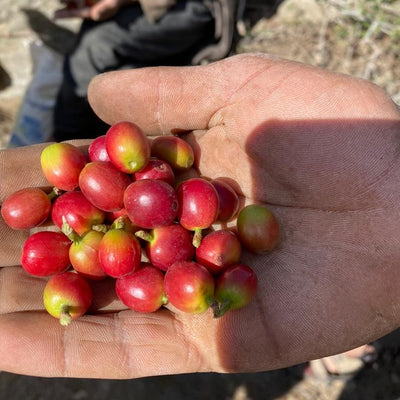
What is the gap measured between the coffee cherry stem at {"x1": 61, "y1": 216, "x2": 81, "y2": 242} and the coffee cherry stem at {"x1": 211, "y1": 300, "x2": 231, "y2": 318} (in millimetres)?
1128

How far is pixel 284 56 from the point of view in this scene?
696 centimetres

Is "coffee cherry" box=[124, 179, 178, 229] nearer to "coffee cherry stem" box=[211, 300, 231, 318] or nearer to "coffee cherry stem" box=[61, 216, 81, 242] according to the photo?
"coffee cherry stem" box=[61, 216, 81, 242]

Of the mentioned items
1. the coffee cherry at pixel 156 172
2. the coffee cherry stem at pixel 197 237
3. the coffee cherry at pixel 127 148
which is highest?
the coffee cherry at pixel 127 148

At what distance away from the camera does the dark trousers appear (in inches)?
219

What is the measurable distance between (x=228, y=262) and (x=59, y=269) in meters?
1.31

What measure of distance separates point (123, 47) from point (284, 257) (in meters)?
3.68

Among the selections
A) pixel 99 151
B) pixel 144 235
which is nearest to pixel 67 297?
pixel 144 235

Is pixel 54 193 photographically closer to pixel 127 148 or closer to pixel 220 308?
pixel 127 148

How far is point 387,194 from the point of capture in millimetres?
3348

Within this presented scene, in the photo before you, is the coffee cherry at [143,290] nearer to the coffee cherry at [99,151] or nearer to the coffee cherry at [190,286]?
the coffee cherry at [190,286]

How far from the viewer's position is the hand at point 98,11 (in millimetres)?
5602

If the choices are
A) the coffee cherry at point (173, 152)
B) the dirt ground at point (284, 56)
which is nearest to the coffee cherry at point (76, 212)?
the coffee cherry at point (173, 152)

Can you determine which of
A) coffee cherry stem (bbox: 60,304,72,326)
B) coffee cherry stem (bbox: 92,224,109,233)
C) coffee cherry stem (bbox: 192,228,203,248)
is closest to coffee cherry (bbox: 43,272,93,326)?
coffee cherry stem (bbox: 60,304,72,326)

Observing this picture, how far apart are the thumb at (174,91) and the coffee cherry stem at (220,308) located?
180 cm
